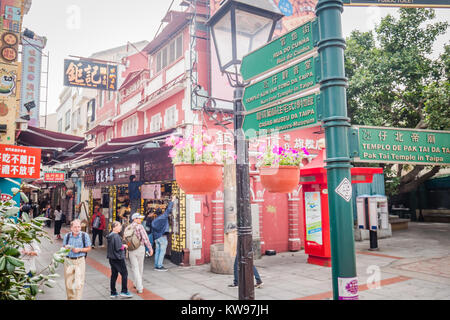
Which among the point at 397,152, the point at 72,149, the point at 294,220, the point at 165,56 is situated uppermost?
the point at 165,56

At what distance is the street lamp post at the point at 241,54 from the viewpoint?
395 cm

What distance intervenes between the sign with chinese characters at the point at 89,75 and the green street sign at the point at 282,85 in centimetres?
1127

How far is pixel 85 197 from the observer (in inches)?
922

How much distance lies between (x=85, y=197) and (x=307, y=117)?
23.3 m

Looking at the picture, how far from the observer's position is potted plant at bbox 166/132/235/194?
4070mm

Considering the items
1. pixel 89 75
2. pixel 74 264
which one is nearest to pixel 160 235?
pixel 74 264

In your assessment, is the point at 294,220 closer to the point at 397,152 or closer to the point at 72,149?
the point at 72,149

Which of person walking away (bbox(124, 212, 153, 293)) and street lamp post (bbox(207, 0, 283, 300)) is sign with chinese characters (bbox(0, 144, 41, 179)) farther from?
street lamp post (bbox(207, 0, 283, 300))

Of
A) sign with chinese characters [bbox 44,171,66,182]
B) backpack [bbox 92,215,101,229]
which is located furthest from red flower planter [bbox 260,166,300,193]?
sign with chinese characters [bbox 44,171,66,182]
